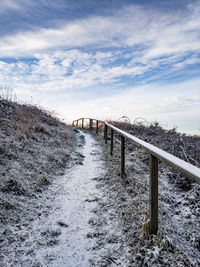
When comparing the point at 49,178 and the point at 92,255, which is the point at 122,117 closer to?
the point at 49,178

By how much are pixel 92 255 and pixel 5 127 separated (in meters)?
5.58

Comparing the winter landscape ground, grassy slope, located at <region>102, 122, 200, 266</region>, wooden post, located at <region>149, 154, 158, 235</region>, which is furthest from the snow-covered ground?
wooden post, located at <region>149, 154, 158, 235</region>

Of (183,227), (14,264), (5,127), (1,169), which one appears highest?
(5,127)

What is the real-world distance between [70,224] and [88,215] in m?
0.36

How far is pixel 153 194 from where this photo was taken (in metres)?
2.60

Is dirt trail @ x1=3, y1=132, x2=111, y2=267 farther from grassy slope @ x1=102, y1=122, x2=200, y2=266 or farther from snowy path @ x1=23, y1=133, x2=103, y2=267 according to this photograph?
grassy slope @ x1=102, y1=122, x2=200, y2=266

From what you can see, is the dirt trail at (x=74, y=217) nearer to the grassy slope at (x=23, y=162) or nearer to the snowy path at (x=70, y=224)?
the snowy path at (x=70, y=224)

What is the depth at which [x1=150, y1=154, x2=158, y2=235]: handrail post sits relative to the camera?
2566 millimetres

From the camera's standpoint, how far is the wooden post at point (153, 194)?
257 cm

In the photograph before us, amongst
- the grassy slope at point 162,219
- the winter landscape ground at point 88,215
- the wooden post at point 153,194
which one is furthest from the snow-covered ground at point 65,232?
the wooden post at point 153,194

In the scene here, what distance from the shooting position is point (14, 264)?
241 centimetres

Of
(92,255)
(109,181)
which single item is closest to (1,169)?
(109,181)

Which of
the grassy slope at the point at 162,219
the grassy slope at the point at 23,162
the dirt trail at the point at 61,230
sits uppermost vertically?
the grassy slope at the point at 23,162

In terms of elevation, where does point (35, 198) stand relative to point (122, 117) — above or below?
below
